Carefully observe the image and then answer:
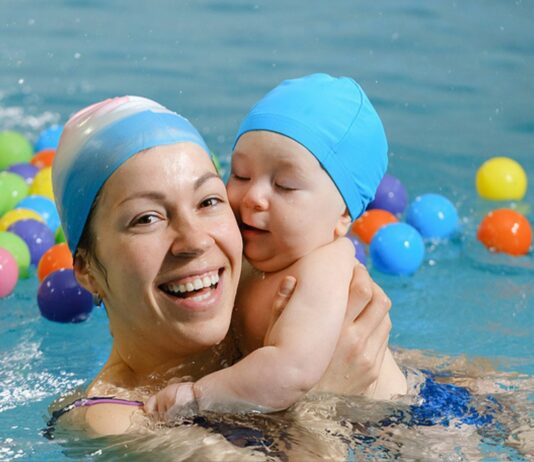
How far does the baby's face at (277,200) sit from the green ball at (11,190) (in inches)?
145

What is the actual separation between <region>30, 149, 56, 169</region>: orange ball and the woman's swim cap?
436 cm

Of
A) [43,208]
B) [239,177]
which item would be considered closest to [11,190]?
[43,208]

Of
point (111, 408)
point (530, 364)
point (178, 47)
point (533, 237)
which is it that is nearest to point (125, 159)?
point (111, 408)

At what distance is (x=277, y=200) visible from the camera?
12.5 ft

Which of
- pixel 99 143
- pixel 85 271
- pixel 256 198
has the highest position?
pixel 99 143

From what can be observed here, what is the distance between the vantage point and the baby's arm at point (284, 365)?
134 inches

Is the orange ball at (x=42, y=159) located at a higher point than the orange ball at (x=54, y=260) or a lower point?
higher

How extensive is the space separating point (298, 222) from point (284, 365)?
626 millimetres

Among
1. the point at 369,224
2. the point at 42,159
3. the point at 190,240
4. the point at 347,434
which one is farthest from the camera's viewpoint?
the point at 42,159

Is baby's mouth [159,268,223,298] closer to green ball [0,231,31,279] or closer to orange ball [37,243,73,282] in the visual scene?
orange ball [37,243,73,282]

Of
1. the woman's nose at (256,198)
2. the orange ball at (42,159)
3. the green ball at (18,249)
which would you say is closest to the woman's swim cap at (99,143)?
the woman's nose at (256,198)

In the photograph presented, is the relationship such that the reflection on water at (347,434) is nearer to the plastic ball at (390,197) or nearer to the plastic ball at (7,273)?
the plastic ball at (7,273)

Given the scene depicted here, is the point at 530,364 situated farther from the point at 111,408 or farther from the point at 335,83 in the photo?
the point at 111,408

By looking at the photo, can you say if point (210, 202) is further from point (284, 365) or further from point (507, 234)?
point (507, 234)
